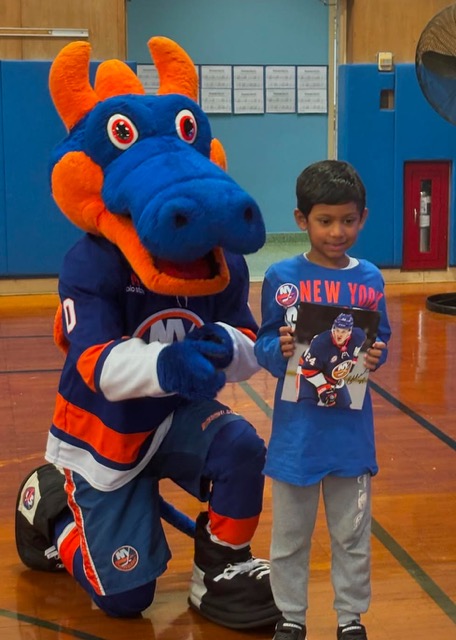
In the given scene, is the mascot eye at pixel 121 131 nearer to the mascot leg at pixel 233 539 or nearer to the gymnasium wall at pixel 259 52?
the mascot leg at pixel 233 539

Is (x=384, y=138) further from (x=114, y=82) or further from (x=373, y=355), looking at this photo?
(x=373, y=355)

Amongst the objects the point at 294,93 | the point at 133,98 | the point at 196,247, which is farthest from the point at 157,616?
the point at 294,93

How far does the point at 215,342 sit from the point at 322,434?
40 cm

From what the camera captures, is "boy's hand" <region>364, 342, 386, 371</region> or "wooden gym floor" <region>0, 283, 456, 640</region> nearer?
"boy's hand" <region>364, 342, 386, 371</region>

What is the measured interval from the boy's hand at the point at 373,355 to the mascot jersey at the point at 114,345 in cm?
40

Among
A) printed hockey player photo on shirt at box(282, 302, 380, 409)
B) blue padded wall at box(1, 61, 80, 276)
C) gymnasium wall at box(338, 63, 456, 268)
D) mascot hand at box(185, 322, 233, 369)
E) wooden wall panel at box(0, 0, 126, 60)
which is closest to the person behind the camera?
printed hockey player photo on shirt at box(282, 302, 380, 409)

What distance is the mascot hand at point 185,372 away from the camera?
257 cm

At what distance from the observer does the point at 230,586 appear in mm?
2873

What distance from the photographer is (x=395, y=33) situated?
8102 millimetres

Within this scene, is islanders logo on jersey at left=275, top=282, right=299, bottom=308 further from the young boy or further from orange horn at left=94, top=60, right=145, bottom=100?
orange horn at left=94, top=60, right=145, bottom=100

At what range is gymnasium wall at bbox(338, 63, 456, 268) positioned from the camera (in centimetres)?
796

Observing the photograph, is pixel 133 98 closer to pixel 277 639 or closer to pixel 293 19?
pixel 277 639

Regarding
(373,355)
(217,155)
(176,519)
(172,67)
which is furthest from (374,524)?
(172,67)

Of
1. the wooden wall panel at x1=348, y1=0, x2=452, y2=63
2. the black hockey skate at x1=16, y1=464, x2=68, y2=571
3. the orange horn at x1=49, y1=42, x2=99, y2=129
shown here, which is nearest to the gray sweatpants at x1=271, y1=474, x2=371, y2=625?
the black hockey skate at x1=16, y1=464, x2=68, y2=571
